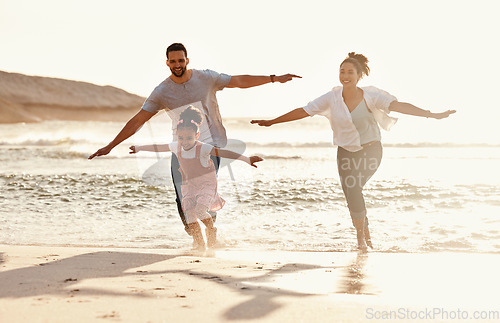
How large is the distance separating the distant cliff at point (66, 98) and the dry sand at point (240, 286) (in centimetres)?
9204

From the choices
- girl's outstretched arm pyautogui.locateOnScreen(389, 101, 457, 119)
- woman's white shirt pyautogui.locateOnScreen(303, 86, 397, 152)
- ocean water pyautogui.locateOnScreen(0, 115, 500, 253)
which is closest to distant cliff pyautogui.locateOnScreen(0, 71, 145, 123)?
ocean water pyautogui.locateOnScreen(0, 115, 500, 253)

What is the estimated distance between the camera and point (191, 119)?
534 centimetres

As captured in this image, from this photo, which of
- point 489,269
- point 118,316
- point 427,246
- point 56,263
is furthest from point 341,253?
point 118,316

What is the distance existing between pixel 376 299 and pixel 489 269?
152 cm

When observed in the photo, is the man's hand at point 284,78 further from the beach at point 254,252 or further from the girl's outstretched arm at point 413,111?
the beach at point 254,252

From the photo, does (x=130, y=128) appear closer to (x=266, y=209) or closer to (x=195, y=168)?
(x=195, y=168)

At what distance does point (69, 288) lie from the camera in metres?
3.51

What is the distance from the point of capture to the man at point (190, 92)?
5359mm

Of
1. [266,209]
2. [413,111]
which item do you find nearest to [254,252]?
Result: [413,111]

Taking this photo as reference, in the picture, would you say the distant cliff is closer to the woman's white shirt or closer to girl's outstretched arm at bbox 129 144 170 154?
girl's outstretched arm at bbox 129 144 170 154

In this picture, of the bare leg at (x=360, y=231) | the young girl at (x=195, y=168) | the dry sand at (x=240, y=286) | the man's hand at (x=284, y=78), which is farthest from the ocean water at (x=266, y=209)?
the man's hand at (x=284, y=78)

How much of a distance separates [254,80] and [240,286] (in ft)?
7.88

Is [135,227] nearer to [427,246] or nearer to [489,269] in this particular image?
[427,246]

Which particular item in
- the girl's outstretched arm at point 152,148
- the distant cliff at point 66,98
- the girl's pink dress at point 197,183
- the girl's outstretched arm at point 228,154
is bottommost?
the girl's pink dress at point 197,183
